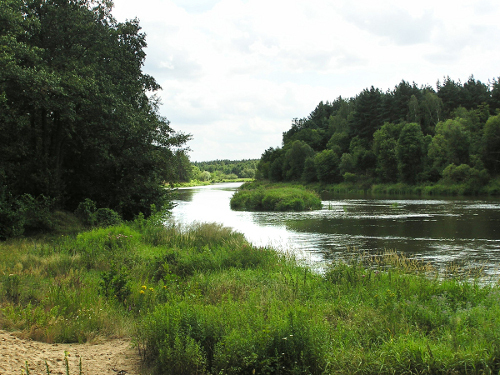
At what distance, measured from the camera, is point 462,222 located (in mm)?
27078

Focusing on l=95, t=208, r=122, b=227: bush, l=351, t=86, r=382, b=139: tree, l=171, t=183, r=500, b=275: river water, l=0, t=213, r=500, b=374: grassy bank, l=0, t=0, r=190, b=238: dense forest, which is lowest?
l=171, t=183, r=500, b=275: river water

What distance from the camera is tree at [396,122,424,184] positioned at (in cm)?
7044

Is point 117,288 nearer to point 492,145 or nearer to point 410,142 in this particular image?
point 492,145

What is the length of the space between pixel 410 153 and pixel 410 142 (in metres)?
2.90

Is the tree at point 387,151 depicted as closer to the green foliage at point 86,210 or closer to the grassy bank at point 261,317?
the green foliage at point 86,210

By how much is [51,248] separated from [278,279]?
763 cm

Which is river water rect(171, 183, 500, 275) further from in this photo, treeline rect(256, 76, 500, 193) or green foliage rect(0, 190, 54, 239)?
treeline rect(256, 76, 500, 193)

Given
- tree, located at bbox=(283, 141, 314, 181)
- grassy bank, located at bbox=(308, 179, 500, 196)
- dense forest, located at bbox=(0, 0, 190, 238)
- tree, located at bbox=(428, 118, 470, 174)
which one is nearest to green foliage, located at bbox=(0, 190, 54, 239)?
dense forest, located at bbox=(0, 0, 190, 238)

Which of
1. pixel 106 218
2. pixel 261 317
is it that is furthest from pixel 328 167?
pixel 261 317

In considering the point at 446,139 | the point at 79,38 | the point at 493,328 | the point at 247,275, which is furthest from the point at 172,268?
the point at 446,139

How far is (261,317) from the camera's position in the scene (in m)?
5.65

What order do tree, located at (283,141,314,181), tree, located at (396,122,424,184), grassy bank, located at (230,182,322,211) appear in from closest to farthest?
grassy bank, located at (230,182,322,211) → tree, located at (396,122,424,184) → tree, located at (283,141,314,181)

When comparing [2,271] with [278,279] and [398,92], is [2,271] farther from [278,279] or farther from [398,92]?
[398,92]

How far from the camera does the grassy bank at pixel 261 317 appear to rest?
4.94 m
